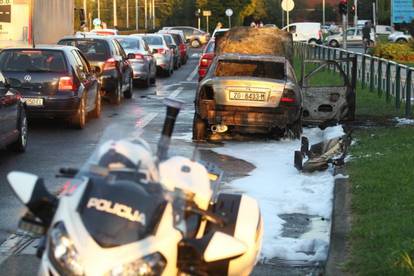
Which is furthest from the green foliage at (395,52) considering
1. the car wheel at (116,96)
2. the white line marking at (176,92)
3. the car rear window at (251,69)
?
the car rear window at (251,69)

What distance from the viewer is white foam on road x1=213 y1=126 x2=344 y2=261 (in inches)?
277

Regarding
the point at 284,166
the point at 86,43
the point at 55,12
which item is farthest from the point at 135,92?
the point at 284,166

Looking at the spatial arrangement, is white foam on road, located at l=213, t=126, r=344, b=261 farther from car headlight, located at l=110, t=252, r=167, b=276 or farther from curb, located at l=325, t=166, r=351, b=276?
car headlight, located at l=110, t=252, r=167, b=276

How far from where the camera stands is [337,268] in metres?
6.02

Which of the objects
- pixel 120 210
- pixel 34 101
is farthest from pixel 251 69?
pixel 120 210

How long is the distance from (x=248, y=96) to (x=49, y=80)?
146 inches

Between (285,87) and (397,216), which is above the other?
(285,87)

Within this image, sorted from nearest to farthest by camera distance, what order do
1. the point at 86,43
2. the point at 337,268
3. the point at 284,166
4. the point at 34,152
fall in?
the point at 337,268 < the point at 284,166 < the point at 34,152 < the point at 86,43

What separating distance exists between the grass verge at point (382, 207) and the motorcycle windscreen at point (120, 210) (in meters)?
2.44

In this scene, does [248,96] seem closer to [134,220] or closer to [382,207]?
[382,207]

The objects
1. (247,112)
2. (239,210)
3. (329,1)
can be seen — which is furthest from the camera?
(329,1)

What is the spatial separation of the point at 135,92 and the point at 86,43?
12.3 ft

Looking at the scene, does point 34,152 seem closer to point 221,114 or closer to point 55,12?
point 221,114

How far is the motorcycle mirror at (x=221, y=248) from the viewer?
3.83 m
